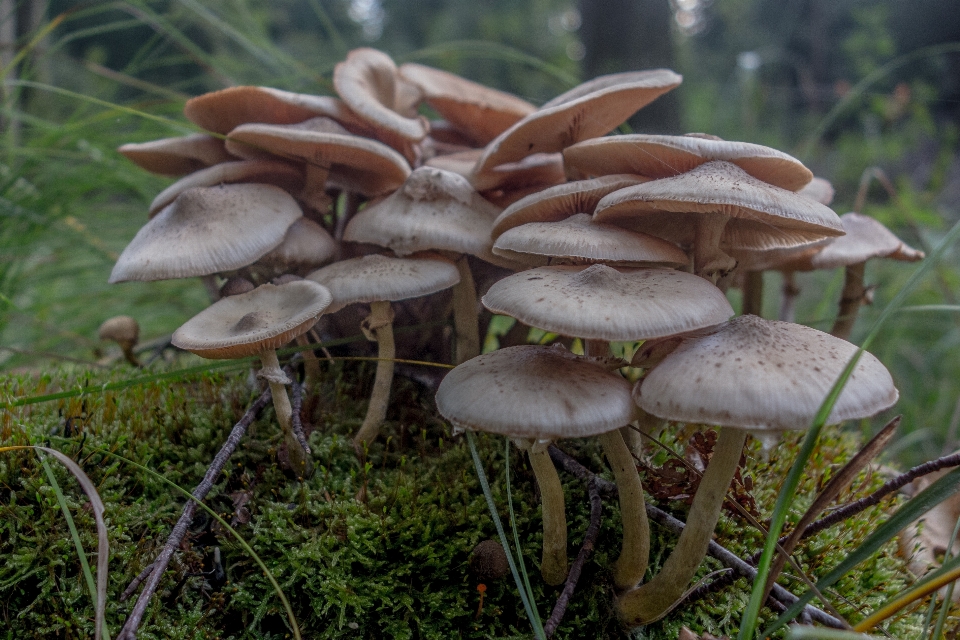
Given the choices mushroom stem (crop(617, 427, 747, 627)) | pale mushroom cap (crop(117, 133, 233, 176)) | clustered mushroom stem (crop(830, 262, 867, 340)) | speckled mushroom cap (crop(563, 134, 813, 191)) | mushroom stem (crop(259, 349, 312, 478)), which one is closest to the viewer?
mushroom stem (crop(617, 427, 747, 627))

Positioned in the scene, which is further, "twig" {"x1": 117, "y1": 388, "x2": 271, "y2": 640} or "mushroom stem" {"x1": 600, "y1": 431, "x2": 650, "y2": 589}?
"mushroom stem" {"x1": 600, "y1": 431, "x2": 650, "y2": 589}

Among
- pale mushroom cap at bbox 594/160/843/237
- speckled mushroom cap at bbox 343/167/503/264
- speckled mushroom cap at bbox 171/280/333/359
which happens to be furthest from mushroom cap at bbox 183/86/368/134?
pale mushroom cap at bbox 594/160/843/237

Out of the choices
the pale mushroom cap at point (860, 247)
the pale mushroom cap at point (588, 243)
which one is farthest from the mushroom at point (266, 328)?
the pale mushroom cap at point (860, 247)

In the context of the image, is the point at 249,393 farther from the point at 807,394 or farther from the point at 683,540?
the point at 807,394

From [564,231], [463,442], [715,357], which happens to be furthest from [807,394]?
[463,442]

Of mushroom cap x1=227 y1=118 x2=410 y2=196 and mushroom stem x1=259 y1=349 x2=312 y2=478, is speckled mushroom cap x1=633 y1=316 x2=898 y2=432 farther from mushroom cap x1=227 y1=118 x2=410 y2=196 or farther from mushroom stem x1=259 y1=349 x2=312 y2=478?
mushroom cap x1=227 y1=118 x2=410 y2=196

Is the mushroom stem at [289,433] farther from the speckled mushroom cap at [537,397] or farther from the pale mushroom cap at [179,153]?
the pale mushroom cap at [179,153]

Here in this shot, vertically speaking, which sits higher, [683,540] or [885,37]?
[885,37]
